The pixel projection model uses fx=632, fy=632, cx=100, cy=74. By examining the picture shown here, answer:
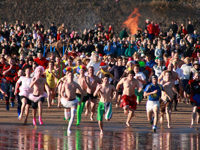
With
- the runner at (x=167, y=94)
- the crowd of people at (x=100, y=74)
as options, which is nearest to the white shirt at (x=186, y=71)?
the crowd of people at (x=100, y=74)

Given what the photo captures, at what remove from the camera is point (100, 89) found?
1781 cm

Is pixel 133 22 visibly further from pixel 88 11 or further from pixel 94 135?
pixel 94 135

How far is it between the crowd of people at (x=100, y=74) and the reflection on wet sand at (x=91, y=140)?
0.65 m

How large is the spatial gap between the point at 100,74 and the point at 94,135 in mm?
6394

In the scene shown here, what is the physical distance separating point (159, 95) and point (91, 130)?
225 centimetres

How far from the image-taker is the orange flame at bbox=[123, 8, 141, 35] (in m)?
55.1

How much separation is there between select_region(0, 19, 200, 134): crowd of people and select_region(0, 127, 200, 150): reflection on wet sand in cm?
65

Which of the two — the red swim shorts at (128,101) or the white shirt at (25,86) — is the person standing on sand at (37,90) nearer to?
the white shirt at (25,86)

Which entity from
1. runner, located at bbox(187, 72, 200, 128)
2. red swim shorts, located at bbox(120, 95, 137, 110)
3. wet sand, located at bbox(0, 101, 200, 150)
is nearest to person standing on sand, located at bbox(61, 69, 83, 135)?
wet sand, located at bbox(0, 101, 200, 150)

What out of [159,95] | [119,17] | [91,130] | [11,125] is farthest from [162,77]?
[119,17]

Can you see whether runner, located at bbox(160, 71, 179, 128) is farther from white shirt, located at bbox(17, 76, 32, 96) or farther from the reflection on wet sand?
white shirt, located at bbox(17, 76, 32, 96)

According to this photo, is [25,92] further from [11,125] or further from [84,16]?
[84,16]

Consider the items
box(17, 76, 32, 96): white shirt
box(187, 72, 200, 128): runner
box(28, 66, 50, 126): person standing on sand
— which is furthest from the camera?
box(187, 72, 200, 128): runner

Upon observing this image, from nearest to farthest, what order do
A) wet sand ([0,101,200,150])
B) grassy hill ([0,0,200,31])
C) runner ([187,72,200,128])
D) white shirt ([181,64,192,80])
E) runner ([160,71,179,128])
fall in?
wet sand ([0,101,200,150]) → runner ([160,71,179,128]) → runner ([187,72,200,128]) → white shirt ([181,64,192,80]) → grassy hill ([0,0,200,31])
